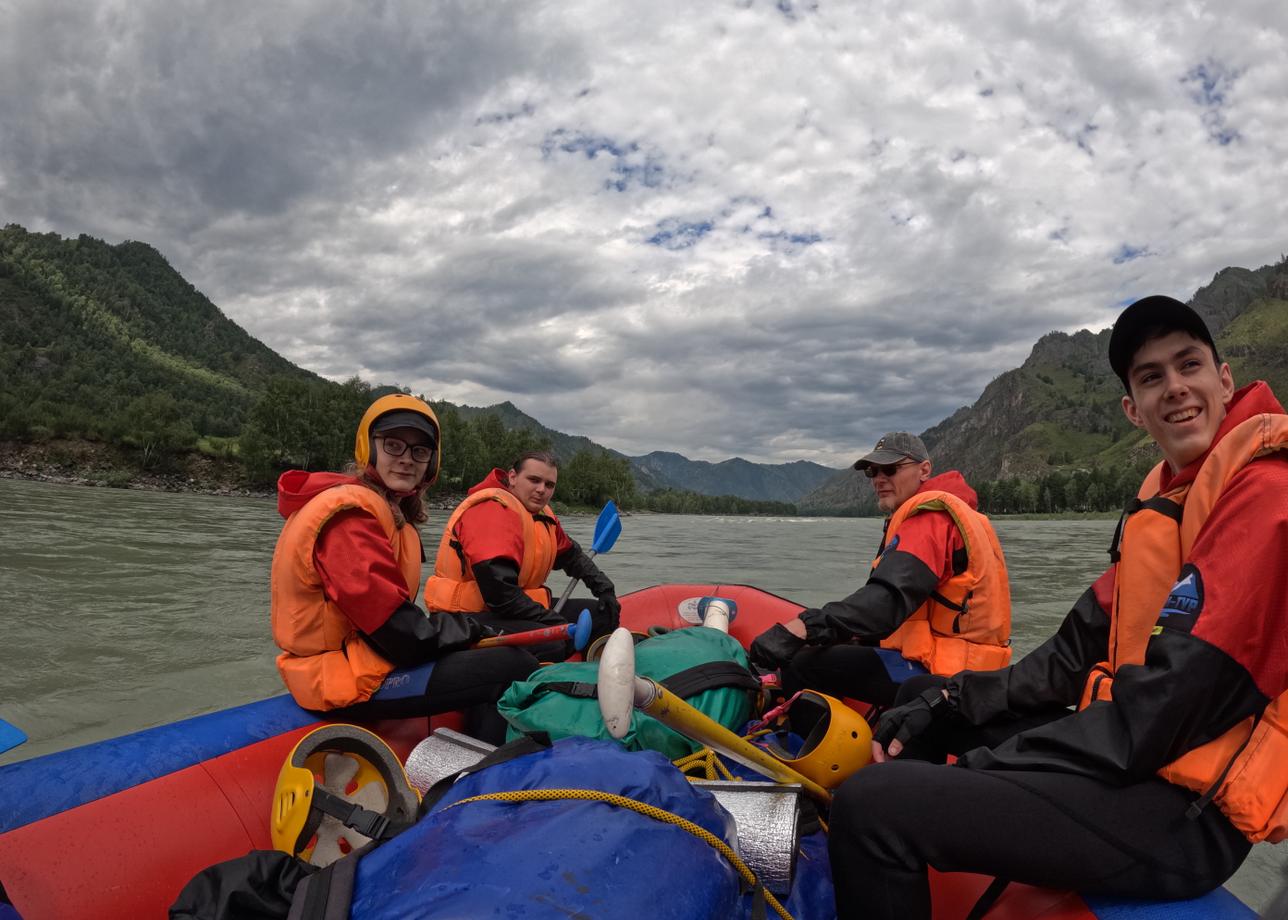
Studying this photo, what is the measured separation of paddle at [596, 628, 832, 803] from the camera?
1862 millimetres

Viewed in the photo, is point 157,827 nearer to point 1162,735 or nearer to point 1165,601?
point 1162,735

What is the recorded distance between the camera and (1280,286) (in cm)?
13700

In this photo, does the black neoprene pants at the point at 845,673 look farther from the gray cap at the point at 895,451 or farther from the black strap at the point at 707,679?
the gray cap at the point at 895,451

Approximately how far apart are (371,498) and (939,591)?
9.02 feet

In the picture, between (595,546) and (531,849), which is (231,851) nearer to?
(531,849)

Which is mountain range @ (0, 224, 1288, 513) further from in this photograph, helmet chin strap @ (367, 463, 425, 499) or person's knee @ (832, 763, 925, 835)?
person's knee @ (832, 763, 925, 835)

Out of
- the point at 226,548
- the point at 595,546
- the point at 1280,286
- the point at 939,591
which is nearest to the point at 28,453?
the point at 226,548

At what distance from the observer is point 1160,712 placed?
4.63ft

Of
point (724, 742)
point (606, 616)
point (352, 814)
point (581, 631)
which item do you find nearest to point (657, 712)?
point (724, 742)

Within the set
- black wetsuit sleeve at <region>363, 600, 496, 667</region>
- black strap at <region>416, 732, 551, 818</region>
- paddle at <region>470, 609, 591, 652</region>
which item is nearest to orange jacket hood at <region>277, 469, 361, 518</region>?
black wetsuit sleeve at <region>363, 600, 496, 667</region>

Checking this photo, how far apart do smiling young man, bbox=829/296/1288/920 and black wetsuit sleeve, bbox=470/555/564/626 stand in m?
3.04

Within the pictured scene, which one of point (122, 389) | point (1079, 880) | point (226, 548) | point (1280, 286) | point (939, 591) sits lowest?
point (226, 548)

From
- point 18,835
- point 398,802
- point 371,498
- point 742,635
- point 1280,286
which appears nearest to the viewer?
point 18,835

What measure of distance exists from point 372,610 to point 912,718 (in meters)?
2.14
